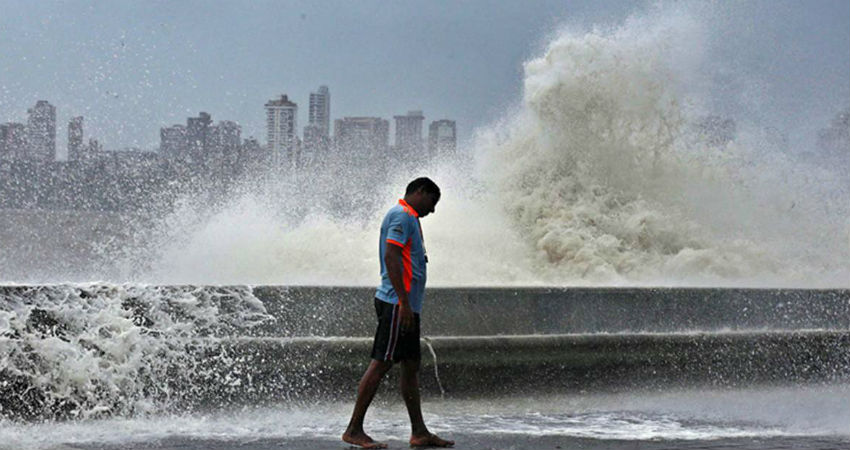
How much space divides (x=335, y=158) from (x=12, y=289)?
2394 centimetres

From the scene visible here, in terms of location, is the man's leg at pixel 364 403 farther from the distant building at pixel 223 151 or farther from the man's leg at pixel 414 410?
the distant building at pixel 223 151

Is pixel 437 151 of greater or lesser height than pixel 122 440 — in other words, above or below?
above

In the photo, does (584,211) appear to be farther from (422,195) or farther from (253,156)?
(422,195)

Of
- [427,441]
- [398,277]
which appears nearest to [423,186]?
[398,277]

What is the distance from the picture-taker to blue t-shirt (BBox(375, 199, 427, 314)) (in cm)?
621

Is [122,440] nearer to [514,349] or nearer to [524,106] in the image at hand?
[514,349]

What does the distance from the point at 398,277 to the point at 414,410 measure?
80 centimetres

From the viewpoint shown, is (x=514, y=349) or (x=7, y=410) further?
(x=514, y=349)

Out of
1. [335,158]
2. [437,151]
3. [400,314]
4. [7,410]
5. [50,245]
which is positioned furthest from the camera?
[50,245]

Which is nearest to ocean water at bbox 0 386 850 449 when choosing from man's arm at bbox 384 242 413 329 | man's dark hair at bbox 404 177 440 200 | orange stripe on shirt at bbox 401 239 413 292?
man's arm at bbox 384 242 413 329

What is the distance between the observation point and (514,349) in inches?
311

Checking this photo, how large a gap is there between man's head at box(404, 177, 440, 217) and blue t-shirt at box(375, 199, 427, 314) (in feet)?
0.29

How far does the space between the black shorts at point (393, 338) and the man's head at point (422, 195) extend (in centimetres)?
61

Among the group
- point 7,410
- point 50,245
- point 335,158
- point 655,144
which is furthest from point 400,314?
point 50,245
